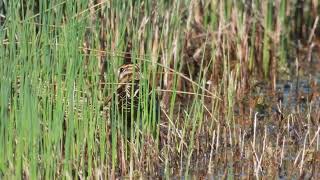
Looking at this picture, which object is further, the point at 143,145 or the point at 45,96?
the point at 143,145

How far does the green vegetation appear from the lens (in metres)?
4.73

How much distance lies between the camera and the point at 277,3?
840 centimetres

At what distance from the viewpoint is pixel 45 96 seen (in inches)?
192

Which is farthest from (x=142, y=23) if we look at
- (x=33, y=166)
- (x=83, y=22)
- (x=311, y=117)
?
(x=33, y=166)

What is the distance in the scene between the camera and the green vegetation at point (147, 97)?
4.73m

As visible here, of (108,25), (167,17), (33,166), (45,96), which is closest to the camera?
(33,166)

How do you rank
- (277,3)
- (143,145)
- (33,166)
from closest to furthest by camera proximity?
(33,166), (143,145), (277,3)

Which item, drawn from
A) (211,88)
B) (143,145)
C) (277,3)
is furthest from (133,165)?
(277,3)

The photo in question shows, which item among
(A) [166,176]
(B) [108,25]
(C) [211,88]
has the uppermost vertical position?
(B) [108,25]

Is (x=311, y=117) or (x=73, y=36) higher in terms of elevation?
(x=73, y=36)

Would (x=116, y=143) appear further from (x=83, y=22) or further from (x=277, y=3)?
(x=277, y=3)

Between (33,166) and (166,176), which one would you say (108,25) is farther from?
(33,166)

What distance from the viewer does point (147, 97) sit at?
5.12 meters

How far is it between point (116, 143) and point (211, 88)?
70.2 inches
